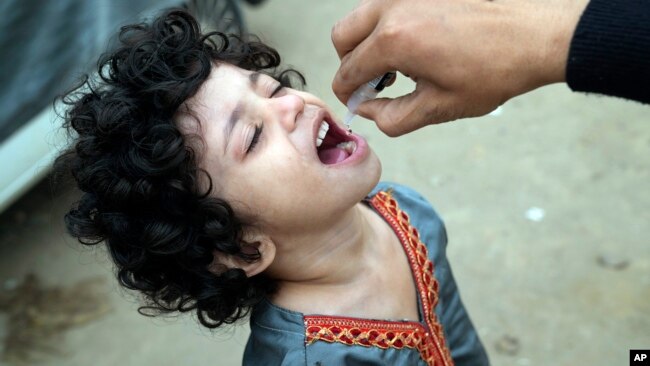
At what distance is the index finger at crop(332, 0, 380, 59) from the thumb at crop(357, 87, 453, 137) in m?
0.13

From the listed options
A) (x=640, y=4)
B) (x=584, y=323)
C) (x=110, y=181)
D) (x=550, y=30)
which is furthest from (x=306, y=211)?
(x=584, y=323)

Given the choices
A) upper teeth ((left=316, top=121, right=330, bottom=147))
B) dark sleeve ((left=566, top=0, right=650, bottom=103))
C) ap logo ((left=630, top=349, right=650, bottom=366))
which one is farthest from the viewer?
ap logo ((left=630, top=349, right=650, bottom=366))

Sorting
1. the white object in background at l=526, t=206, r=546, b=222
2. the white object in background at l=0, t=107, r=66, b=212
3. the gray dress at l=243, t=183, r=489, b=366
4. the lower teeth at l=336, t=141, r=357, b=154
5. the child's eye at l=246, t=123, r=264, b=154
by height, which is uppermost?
the child's eye at l=246, t=123, r=264, b=154

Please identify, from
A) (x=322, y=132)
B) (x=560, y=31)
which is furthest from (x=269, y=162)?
(x=560, y=31)

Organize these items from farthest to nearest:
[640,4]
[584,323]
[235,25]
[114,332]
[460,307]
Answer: [235,25] → [114,332] → [584,323] → [460,307] → [640,4]

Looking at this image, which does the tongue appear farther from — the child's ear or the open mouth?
the child's ear

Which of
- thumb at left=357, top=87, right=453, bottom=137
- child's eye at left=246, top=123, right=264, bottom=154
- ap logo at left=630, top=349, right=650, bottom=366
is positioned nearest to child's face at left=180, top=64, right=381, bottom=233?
child's eye at left=246, top=123, right=264, bottom=154

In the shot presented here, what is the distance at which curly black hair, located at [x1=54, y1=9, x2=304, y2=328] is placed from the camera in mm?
1497

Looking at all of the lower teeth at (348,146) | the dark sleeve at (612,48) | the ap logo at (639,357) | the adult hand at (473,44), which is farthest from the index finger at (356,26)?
the ap logo at (639,357)

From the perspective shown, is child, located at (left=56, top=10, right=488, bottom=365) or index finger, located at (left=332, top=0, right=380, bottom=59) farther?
child, located at (left=56, top=10, right=488, bottom=365)

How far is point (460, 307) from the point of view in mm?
1904

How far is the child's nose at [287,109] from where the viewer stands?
153 centimetres

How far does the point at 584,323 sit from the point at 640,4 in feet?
5.49

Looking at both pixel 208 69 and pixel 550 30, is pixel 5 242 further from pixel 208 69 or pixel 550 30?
pixel 550 30
